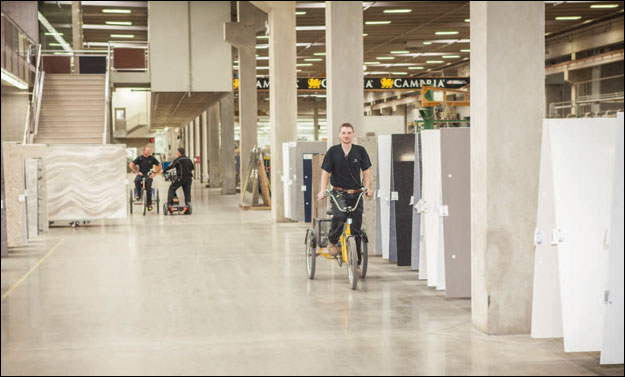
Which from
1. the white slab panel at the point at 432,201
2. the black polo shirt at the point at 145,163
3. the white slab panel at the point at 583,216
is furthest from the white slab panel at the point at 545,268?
the black polo shirt at the point at 145,163

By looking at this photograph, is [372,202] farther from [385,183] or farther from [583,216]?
[583,216]

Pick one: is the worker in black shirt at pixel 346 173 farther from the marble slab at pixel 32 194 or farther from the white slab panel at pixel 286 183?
the white slab panel at pixel 286 183

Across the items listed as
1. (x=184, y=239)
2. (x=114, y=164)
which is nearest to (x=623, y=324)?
(x=184, y=239)

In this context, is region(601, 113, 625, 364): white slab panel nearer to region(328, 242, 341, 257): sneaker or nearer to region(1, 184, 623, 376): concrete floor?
region(1, 184, 623, 376): concrete floor

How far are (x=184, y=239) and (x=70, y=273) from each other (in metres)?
3.99

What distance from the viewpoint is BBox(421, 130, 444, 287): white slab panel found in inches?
319

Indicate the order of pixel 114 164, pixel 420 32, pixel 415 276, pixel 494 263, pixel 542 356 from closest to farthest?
pixel 542 356 → pixel 494 263 → pixel 415 276 → pixel 114 164 → pixel 420 32

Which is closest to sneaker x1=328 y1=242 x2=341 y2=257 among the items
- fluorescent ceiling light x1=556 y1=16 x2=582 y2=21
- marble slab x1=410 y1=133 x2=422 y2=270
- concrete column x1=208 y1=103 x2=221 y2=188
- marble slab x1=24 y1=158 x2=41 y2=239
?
marble slab x1=410 y1=133 x2=422 y2=270

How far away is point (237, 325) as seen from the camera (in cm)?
664

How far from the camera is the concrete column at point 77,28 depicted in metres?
26.3

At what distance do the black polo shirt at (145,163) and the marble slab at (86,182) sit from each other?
2998 mm

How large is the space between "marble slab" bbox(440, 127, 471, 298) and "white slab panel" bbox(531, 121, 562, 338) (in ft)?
6.35

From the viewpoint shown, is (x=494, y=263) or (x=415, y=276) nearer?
(x=494, y=263)

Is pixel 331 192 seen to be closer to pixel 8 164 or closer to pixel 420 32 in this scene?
Answer: pixel 8 164
